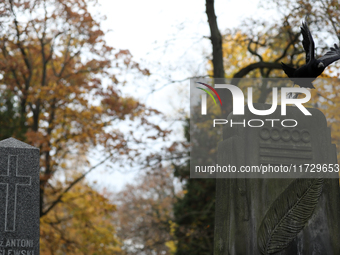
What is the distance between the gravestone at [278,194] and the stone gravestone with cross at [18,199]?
101 inches

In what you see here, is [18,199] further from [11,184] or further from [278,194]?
[278,194]

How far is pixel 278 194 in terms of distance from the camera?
5.21 m

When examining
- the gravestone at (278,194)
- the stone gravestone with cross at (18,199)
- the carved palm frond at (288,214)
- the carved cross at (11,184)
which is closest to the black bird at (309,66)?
the gravestone at (278,194)

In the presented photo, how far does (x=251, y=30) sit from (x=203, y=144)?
16.7 ft

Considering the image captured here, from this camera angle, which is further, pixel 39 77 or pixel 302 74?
pixel 39 77

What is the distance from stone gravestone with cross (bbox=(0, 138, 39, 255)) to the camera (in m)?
5.61

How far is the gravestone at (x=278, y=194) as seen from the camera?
504cm

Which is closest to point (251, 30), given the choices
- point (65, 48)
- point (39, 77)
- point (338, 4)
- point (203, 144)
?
point (338, 4)

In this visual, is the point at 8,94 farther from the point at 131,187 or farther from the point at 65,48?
the point at 131,187

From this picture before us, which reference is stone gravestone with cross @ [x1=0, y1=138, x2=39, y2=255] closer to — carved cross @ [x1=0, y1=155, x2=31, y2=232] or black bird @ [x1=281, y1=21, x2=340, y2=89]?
carved cross @ [x1=0, y1=155, x2=31, y2=232]

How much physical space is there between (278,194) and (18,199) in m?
3.54

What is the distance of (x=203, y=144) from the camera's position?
1642 cm

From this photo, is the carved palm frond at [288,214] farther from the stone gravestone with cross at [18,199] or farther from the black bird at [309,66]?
the stone gravestone with cross at [18,199]

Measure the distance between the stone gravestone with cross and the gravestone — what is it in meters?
2.56
